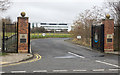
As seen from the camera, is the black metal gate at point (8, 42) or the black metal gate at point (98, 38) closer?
the black metal gate at point (8, 42)

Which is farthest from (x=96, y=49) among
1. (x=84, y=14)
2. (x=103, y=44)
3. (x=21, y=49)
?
(x=84, y=14)

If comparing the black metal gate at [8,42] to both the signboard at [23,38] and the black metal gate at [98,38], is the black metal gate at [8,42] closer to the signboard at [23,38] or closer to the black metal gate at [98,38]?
the signboard at [23,38]

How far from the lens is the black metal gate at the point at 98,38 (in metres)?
16.5

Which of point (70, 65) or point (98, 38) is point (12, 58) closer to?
point (70, 65)

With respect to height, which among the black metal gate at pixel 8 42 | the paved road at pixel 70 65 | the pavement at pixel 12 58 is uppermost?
the black metal gate at pixel 8 42

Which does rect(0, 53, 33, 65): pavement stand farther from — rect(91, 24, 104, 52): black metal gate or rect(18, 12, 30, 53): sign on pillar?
rect(91, 24, 104, 52): black metal gate

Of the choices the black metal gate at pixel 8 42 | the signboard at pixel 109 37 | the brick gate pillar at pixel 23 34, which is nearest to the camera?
the black metal gate at pixel 8 42

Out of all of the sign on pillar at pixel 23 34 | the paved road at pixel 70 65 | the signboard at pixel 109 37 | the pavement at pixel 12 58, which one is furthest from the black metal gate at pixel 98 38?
the pavement at pixel 12 58

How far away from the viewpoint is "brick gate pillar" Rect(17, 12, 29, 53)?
1484 centimetres

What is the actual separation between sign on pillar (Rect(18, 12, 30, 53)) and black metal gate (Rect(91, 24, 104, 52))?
22.0ft

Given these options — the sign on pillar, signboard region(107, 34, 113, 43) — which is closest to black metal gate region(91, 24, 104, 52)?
signboard region(107, 34, 113, 43)

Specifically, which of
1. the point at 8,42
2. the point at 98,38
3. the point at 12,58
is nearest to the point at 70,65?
the point at 12,58

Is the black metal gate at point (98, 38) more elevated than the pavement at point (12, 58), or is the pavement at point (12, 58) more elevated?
the black metal gate at point (98, 38)

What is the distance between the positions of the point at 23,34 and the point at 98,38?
23.6 ft
